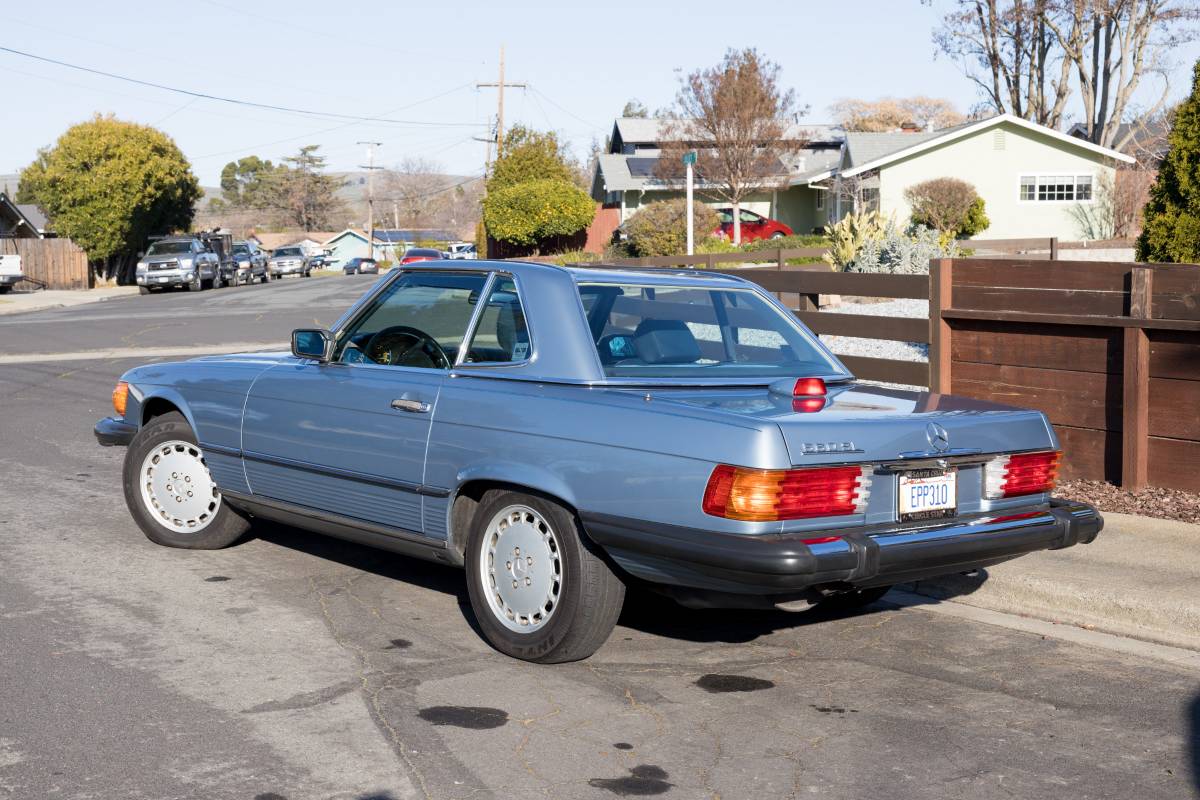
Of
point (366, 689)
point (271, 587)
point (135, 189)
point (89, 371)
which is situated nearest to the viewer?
point (366, 689)

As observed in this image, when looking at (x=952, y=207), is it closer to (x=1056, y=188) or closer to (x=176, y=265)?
(x=1056, y=188)

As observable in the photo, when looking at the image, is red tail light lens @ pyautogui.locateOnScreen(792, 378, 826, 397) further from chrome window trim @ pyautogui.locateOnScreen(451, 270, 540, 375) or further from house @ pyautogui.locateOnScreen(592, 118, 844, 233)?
house @ pyautogui.locateOnScreen(592, 118, 844, 233)

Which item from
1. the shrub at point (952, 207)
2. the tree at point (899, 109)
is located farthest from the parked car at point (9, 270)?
the tree at point (899, 109)

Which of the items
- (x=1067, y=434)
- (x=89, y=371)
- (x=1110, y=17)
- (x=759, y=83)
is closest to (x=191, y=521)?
(x=1067, y=434)

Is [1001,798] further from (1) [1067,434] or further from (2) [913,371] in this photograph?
(2) [913,371]

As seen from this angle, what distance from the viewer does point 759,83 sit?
147 ft

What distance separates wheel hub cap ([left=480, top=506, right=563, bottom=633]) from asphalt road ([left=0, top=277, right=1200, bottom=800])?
0.23m

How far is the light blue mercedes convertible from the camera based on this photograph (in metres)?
4.73

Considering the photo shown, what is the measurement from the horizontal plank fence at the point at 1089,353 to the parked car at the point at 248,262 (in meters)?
48.2

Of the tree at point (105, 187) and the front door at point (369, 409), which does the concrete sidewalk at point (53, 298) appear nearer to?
the tree at point (105, 187)

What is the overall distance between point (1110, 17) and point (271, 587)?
46558mm

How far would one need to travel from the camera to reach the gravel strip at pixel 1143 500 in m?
7.67

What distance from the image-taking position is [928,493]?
5062 mm

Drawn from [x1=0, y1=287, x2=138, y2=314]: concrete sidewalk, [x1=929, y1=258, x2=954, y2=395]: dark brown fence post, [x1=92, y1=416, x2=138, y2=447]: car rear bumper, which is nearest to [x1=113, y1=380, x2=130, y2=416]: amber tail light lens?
[x1=92, y1=416, x2=138, y2=447]: car rear bumper
